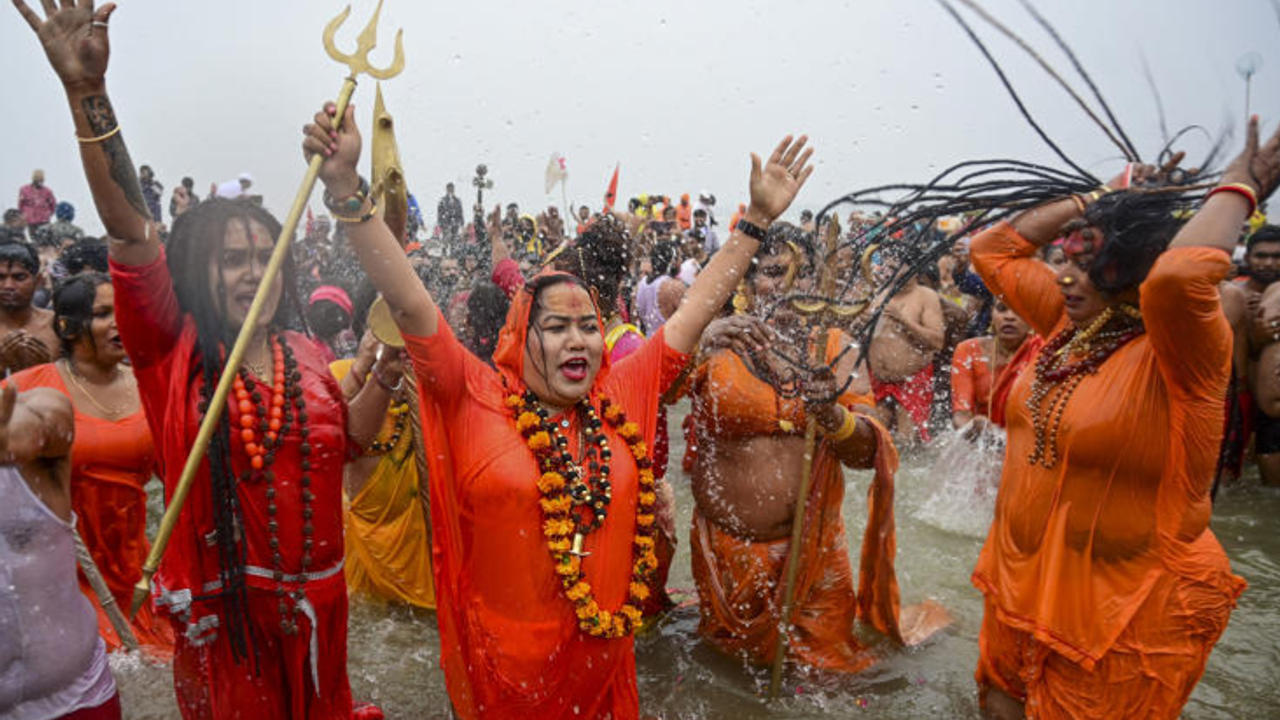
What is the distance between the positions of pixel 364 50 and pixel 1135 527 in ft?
9.86

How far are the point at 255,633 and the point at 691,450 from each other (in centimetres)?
239

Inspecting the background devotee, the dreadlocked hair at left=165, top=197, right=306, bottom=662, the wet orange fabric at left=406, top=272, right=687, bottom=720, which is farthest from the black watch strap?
the background devotee

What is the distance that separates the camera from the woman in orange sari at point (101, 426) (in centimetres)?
367

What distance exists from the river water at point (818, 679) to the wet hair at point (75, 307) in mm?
1612

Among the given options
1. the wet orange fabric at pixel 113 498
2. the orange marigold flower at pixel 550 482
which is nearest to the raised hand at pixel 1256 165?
the orange marigold flower at pixel 550 482

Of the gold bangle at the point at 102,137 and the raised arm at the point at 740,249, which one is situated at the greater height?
the gold bangle at the point at 102,137

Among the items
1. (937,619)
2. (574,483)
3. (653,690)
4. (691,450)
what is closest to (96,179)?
(574,483)

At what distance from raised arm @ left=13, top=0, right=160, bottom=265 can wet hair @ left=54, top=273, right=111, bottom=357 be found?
1756 mm

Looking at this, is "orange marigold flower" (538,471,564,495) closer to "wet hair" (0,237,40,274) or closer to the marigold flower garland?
the marigold flower garland

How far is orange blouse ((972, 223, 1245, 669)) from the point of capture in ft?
8.71

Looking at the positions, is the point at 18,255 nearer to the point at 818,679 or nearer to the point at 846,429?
the point at 846,429

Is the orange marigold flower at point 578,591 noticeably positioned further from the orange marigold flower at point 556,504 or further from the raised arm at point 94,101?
the raised arm at point 94,101

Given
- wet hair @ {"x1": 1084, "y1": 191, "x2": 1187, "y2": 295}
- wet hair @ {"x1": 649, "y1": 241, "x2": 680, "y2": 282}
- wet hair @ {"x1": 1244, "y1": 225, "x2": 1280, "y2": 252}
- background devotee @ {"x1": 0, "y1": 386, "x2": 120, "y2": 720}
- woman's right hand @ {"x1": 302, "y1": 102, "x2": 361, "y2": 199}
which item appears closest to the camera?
woman's right hand @ {"x1": 302, "y1": 102, "x2": 361, "y2": 199}

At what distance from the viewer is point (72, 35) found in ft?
6.75
